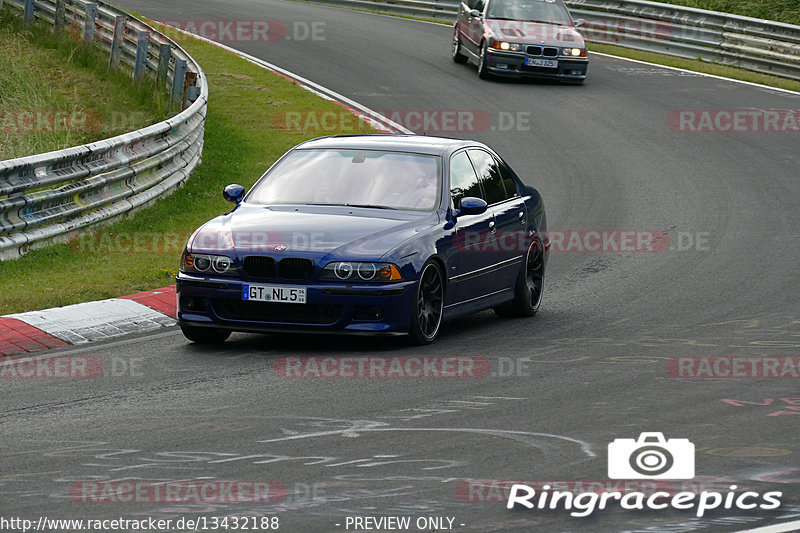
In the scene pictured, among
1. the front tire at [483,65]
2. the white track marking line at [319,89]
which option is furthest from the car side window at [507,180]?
the front tire at [483,65]

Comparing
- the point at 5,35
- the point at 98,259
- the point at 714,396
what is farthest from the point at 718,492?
the point at 5,35

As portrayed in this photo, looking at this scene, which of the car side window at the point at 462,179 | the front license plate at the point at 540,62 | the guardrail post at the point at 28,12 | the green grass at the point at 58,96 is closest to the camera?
the car side window at the point at 462,179

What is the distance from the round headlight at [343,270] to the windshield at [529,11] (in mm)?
18800

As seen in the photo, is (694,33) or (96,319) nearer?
(96,319)

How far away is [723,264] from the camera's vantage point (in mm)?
14750

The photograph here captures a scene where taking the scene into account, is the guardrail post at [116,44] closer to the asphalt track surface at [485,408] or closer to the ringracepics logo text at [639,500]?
the asphalt track surface at [485,408]

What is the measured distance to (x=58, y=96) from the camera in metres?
A: 22.3

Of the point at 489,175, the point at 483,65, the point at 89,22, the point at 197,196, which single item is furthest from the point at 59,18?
the point at 489,175

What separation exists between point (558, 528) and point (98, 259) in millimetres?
8588

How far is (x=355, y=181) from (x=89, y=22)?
15.8m

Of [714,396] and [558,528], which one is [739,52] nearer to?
[714,396]

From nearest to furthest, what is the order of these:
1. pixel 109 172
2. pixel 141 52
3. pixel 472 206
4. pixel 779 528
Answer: pixel 779 528
pixel 472 206
pixel 109 172
pixel 141 52

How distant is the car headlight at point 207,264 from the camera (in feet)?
32.9

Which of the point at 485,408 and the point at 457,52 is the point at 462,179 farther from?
the point at 457,52
